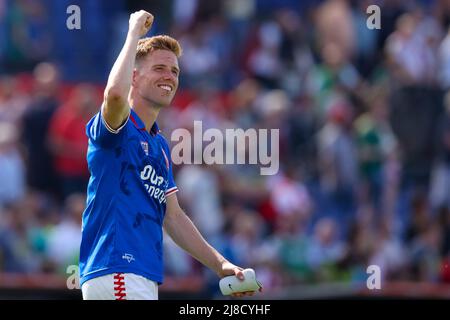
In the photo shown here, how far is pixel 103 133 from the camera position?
23.3 feet

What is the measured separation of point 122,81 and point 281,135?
8.85 metres

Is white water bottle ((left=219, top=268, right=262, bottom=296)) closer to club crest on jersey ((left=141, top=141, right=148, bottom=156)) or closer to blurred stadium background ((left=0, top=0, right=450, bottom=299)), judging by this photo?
club crest on jersey ((left=141, top=141, right=148, bottom=156))

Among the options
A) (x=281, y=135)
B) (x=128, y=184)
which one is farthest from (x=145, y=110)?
(x=281, y=135)

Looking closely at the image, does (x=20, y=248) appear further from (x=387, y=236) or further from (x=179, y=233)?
(x=179, y=233)

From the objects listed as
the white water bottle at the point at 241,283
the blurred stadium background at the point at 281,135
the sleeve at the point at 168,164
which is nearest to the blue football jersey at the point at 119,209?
the sleeve at the point at 168,164

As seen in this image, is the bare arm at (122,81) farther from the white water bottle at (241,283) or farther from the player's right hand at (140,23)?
the white water bottle at (241,283)

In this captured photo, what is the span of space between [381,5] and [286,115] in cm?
238

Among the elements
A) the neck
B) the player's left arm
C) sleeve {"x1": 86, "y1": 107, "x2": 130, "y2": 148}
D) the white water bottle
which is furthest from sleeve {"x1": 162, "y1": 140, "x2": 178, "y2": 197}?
the white water bottle

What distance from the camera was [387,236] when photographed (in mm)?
15812

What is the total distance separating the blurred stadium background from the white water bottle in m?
5.49

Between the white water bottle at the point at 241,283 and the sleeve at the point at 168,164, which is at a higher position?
the sleeve at the point at 168,164

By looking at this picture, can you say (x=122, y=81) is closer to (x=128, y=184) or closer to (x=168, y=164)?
(x=128, y=184)

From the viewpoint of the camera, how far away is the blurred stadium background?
14398mm

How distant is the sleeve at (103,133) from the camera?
7.09 m
